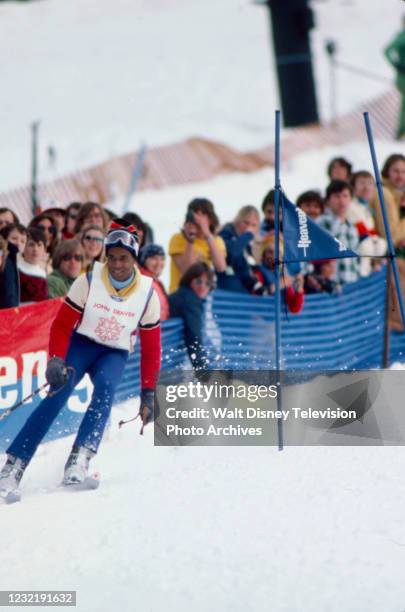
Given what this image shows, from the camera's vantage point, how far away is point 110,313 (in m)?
6.05

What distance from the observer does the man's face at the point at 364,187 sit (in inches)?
362

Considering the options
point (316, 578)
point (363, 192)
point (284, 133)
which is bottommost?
point (316, 578)

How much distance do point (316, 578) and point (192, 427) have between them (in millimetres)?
1771

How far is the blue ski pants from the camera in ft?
19.6

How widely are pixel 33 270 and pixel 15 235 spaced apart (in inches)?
11.9

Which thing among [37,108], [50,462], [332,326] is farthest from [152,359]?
[37,108]

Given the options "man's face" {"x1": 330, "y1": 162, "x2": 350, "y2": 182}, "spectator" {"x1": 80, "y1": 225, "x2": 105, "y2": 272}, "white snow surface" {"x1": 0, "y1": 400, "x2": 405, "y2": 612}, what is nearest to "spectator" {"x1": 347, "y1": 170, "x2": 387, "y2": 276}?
"man's face" {"x1": 330, "y1": 162, "x2": 350, "y2": 182}

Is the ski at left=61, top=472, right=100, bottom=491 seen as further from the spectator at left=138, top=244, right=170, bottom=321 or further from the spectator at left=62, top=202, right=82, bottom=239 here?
the spectator at left=62, top=202, right=82, bottom=239

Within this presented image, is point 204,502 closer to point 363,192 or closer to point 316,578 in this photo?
point 316,578

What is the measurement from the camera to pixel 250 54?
101ft

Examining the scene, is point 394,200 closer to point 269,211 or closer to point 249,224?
point 269,211

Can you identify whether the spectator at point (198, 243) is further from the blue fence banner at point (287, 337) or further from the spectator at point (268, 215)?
the spectator at point (268, 215)

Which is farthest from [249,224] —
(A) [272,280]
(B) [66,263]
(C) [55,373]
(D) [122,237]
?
(C) [55,373]

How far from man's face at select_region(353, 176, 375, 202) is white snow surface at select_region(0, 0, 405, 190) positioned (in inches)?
350
